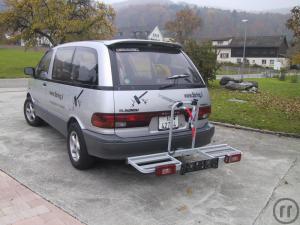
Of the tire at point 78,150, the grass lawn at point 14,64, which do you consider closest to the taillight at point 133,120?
the tire at point 78,150

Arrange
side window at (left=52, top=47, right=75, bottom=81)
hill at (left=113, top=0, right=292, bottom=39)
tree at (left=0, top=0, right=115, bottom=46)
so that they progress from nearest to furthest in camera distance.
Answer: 1. side window at (left=52, top=47, right=75, bottom=81)
2. tree at (left=0, top=0, right=115, bottom=46)
3. hill at (left=113, top=0, right=292, bottom=39)

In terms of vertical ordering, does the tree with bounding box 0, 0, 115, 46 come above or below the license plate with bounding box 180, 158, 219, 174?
above

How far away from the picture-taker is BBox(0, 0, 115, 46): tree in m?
26.8

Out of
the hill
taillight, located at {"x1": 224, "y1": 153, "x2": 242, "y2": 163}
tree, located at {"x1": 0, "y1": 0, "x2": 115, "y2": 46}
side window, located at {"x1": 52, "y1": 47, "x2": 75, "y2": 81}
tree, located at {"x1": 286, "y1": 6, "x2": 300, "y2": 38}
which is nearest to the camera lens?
taillight, located at {"x1": 224, "y1": 153, "x2": 242, "y2": 163}

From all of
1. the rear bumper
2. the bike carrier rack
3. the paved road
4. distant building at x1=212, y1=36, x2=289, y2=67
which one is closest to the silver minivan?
the rear bumper

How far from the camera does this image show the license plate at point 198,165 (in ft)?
12.9

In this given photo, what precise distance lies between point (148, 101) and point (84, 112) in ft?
2.91

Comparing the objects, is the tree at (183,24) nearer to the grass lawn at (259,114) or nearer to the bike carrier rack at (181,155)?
the grass lawn at (259,114)

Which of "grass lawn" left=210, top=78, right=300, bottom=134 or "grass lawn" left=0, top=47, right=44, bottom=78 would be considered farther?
"grass lawn" left=0, top=47, right=44, bottom=78

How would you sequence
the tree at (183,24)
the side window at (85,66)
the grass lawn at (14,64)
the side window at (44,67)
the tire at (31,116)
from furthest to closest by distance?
the tree at (183,24)
the grass lawn at (14,64)
the tire at (31,116)
the side window at (44,67)
the side window at (85,66)

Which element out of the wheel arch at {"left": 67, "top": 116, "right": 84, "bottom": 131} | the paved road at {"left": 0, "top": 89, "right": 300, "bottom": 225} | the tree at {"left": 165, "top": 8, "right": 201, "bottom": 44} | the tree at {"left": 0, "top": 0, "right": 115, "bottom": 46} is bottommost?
the paved road at {"left": 0, "top": 89, "right": 300, "bottom": 225}

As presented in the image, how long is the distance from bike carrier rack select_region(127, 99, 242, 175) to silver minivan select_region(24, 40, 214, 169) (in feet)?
0.35

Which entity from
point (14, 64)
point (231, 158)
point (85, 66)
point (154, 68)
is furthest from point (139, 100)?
point (14, 64)

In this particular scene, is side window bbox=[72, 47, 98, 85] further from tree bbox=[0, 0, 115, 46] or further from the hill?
the hill
